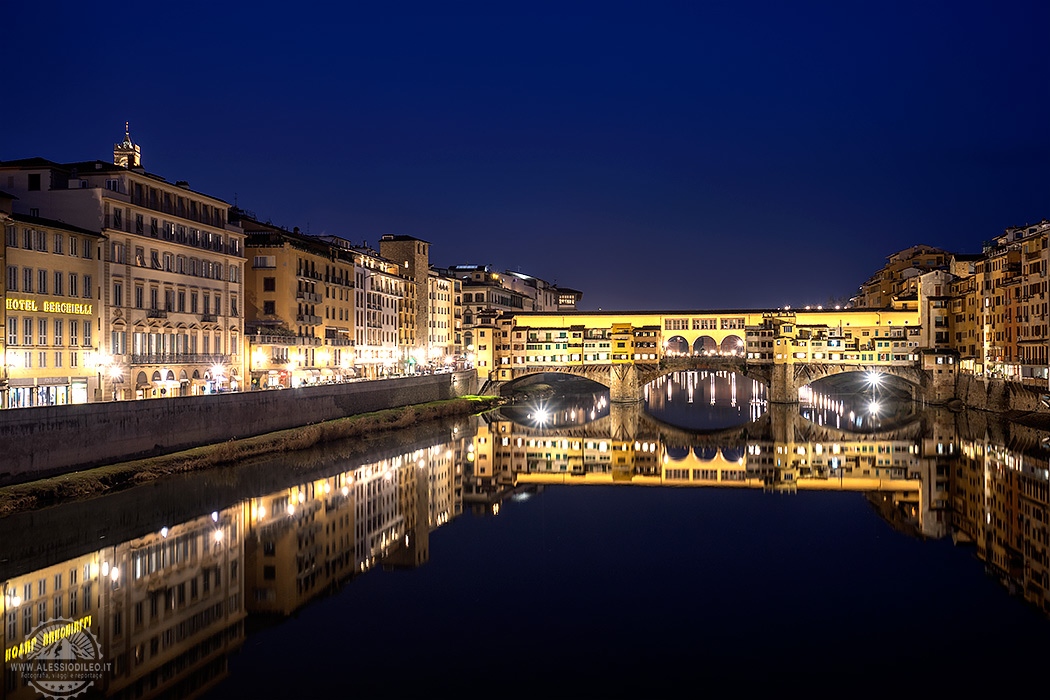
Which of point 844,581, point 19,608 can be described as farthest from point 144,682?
point 844,581

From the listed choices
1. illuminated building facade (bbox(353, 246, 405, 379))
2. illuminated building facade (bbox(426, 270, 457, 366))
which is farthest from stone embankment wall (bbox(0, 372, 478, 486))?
illuminated building facade (bbox(426, 270, 457, 366))

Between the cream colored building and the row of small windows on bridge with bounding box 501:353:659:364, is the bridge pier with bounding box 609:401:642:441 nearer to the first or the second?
the row of small windows on bridge with bounding box 501:353:659:364

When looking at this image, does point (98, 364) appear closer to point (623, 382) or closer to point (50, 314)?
point (50, 314)

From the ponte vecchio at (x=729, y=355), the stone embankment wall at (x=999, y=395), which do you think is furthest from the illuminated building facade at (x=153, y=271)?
the stone embankment wall at (x=999, y=395)

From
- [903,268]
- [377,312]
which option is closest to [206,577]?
[377,312]

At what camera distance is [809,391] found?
346 ft

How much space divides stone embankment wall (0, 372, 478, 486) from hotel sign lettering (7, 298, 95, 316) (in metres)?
6.06

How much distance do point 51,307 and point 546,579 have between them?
25.8m

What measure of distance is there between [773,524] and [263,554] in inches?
677

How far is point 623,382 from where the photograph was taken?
279 feet

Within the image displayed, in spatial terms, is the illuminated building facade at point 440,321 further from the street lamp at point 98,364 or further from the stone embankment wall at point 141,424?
the street lamp at point 98,364

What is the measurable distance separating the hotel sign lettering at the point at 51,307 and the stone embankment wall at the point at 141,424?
238 inches

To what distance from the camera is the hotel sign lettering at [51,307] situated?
120ft

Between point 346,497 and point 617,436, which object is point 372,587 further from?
point 617,436
